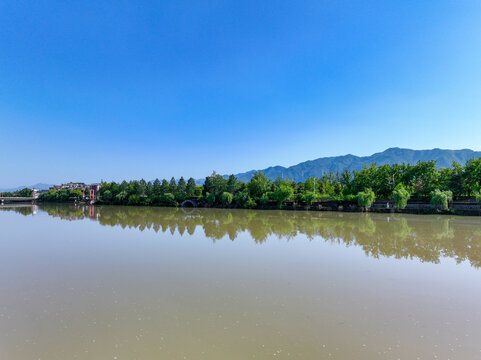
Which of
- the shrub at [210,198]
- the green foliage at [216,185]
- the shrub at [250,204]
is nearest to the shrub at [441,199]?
the shrub at [250,204]

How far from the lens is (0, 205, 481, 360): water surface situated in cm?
424

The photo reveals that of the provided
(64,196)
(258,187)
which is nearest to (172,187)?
(258,187)

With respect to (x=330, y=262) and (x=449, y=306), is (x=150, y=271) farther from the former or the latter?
(x=449, y=306)

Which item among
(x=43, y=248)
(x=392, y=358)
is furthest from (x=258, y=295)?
(x=43, y=248)

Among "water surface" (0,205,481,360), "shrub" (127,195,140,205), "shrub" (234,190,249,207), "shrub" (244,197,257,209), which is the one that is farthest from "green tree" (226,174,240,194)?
"water surface" (0,205,481,360)

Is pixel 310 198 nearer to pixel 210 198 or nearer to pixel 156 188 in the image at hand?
pixel 210 198

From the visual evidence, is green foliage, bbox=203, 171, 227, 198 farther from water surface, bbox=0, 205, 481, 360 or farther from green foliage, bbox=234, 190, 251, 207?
water surface, bbox=0, 205, 481, 360

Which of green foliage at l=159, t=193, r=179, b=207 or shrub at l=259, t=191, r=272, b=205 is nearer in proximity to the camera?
shrub at l=259, t=191, r=272, b=205

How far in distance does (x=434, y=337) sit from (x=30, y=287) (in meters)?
10.1

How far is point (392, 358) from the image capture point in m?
3.95

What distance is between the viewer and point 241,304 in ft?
19.5

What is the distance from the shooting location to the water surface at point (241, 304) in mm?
4242

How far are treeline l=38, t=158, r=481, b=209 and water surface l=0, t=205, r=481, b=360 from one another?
24656 mm

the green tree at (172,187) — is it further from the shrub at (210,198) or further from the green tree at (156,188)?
the shrub at (210,198)
